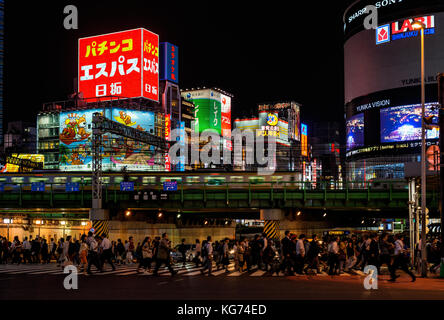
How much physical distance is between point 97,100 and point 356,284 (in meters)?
68.3

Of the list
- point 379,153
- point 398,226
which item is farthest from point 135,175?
point 398,226

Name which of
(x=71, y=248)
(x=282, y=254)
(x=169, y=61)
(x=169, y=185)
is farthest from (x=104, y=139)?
(x=282, y=254)

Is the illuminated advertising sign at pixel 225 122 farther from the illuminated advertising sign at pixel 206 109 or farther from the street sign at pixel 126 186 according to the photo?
the street sign at pixel 126 186

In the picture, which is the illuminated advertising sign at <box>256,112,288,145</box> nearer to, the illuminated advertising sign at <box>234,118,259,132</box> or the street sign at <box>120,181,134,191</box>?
the illuminated advertising sign at <box>234,118,259,132</box>

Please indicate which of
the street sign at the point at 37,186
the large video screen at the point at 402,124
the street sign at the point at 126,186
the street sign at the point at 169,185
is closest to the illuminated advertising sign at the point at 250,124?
the large video screen at the point at 402,124

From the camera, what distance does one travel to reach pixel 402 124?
69.2 metres

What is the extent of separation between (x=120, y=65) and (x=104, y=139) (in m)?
11.2

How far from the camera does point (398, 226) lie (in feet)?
325

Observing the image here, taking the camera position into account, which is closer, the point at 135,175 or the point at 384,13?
the point at 135,175

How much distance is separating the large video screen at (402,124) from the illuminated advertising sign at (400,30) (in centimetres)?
1002

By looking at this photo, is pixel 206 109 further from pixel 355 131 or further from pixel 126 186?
pixel 126 186
